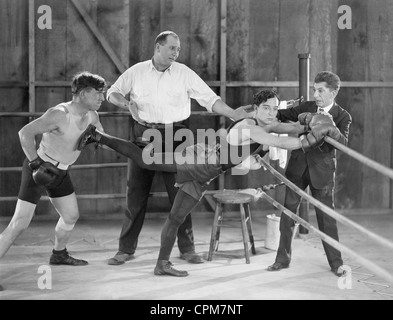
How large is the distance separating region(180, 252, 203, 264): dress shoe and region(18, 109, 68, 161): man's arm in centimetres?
157

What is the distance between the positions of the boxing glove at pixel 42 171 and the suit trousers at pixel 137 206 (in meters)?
1.01

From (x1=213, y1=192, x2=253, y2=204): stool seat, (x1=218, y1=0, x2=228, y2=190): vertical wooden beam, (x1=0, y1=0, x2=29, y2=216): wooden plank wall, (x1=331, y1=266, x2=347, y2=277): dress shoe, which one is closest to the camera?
(x1=331, y1=266, x2=347, y2=277): dress shoe

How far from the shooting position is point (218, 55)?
27.1 ft

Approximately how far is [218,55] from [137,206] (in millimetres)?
2528

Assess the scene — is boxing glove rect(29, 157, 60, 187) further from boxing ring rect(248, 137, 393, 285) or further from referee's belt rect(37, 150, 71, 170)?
boxing ring rect(248, 137, 393, 285)

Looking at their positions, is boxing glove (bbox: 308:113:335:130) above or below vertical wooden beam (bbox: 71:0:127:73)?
below

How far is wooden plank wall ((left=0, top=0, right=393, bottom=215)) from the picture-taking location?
7934mm

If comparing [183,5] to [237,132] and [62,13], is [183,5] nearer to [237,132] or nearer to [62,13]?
[62,13]

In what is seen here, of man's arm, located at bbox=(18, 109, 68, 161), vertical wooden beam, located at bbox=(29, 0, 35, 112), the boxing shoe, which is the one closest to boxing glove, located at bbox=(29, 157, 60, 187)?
man's arm, located at bbox=(18, 109, 68, 161)

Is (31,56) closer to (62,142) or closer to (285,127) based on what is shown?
(62,142)

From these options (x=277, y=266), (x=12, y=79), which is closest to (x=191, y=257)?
(x=277, y=266)

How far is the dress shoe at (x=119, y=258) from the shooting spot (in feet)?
20.2

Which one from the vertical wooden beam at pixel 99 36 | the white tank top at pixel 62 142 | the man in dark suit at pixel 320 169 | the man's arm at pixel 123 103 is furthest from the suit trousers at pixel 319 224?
the vertical wooden beam at pixel 99 36

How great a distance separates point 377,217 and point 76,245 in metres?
3.43
